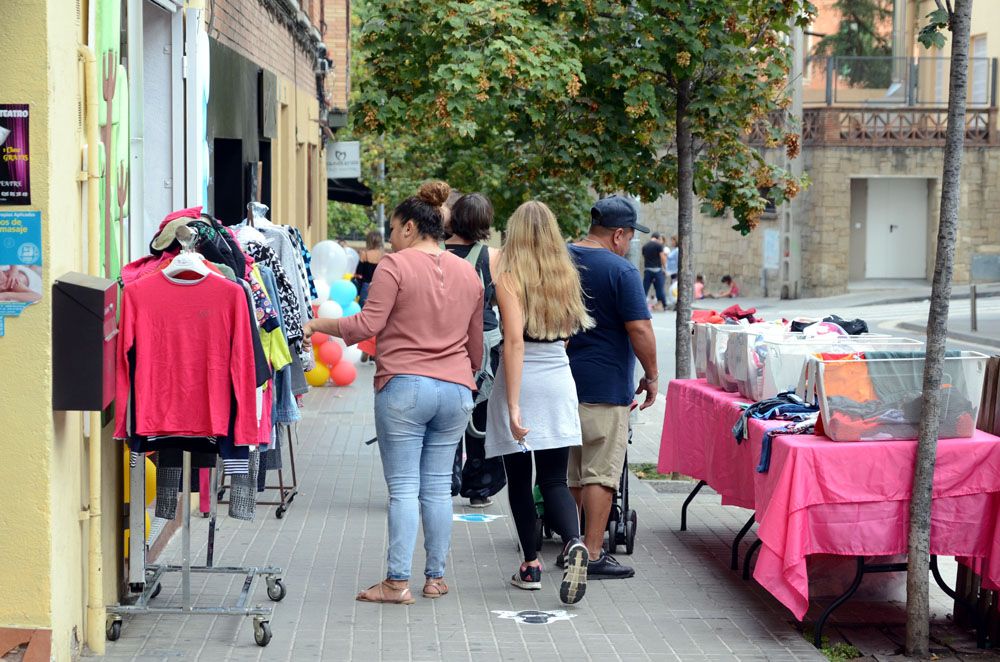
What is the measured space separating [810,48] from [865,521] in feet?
139

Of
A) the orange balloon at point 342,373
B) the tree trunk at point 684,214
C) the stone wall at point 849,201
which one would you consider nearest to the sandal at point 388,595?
the tree trunk at point 684,214

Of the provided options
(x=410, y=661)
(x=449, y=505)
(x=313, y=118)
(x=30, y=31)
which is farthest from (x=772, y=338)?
(x=313, y=118)

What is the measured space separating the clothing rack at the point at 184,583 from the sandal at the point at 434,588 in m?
0.66

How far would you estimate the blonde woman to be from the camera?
6438mm

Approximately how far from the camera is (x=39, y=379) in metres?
4.98

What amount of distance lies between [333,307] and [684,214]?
628 cm

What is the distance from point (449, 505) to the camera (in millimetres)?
6395

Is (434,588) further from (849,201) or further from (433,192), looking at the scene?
(849,201)

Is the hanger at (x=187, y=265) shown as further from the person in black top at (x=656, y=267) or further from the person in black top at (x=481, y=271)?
the person in black top at (x=656, y=267)

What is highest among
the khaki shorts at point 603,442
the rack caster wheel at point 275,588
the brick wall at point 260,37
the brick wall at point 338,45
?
the brick wall at point 338,45

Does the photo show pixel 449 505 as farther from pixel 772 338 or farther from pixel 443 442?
pixel 772 338

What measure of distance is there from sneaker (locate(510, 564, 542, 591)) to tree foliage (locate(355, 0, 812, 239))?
401 centimetres

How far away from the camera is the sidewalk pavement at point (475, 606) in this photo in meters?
5.70

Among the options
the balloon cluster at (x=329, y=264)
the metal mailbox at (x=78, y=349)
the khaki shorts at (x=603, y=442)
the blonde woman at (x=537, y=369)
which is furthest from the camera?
the balloon cluster at (x=329, y=264)
